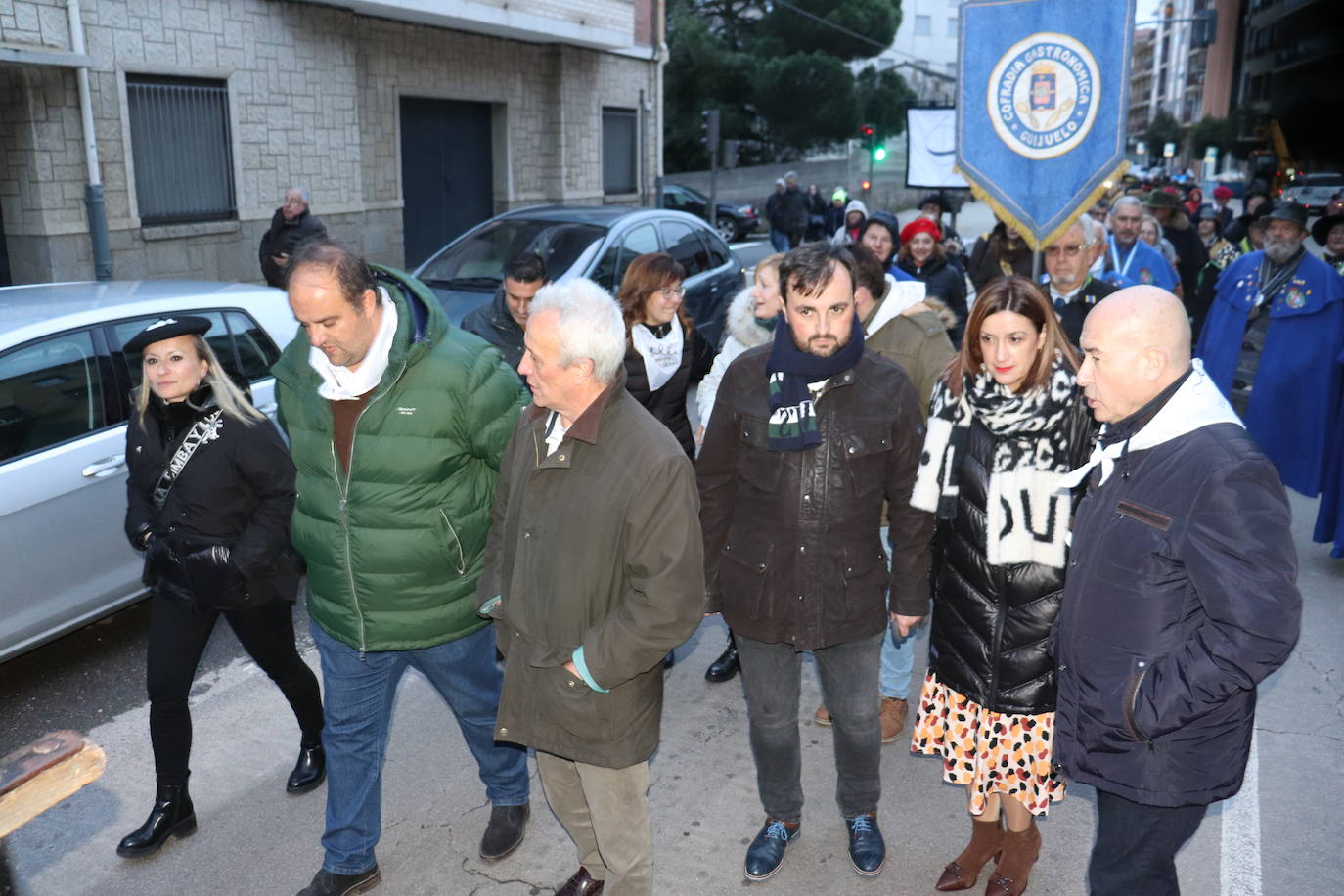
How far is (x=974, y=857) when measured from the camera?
353 cm

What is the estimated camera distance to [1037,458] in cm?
316

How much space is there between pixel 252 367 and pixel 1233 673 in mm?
4816

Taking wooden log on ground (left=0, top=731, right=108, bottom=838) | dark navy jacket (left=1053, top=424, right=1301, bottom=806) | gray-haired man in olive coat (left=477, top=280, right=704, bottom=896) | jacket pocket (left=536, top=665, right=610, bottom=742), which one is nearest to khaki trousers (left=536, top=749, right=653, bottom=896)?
gray-haired man in olive coat (left=477, top=280, right=704, bottom=896)

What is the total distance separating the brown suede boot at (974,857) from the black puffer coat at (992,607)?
1.66 feet

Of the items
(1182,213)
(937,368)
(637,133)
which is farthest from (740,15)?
(937,368)

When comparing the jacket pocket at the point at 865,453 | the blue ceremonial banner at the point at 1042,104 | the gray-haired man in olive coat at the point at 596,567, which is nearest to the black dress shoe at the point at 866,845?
the gray-haired man in olive coat at the point at 596,567

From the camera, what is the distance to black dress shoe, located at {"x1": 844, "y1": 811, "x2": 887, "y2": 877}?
141 inches

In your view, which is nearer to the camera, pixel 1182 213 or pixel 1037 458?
pixel 1037 458

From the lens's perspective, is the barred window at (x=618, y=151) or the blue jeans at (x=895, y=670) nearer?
the blue jeans at (x=895, y=670)

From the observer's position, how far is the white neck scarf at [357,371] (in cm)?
319

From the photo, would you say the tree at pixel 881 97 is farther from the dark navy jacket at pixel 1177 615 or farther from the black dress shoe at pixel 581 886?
the dark navy jacket at pixel 1177 615

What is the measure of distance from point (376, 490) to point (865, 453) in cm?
140

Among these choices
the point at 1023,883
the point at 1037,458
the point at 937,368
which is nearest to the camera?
the point at 1037,458

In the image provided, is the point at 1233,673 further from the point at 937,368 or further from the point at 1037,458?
the point at 937,368
